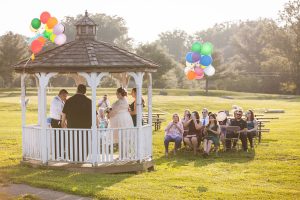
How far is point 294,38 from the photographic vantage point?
7875 cm

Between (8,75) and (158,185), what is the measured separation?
201ft

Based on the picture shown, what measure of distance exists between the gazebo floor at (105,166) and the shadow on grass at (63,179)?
15 centimetres

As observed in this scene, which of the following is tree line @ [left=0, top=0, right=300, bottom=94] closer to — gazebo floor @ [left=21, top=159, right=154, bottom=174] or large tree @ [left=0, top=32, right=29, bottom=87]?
large tree @ [left=0, top=32, right=29, bottom=87]

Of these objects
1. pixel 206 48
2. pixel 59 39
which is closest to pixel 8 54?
pixel 206 48

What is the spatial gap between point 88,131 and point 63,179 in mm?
1593

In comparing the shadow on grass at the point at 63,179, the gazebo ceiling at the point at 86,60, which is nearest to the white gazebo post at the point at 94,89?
the gazebo ceiling at the point at 86,60

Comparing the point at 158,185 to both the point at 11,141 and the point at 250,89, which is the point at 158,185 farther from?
the point at 250,89

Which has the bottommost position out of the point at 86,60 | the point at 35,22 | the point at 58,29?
the point at 86,60

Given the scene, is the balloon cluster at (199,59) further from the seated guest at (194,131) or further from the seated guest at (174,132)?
the seated guest at (174,132)

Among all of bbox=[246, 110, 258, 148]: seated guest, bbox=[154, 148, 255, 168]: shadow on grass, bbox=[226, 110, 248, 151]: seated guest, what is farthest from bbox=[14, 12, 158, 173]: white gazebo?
bbox=[246, 110, 258, 148]: seated guest

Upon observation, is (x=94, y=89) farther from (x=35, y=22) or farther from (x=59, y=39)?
(x=35, y=22)

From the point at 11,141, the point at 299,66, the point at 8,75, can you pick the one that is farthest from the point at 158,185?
the point at 299,66

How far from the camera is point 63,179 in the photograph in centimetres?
1317

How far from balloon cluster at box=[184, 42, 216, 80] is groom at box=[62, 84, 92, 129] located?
521 cm
